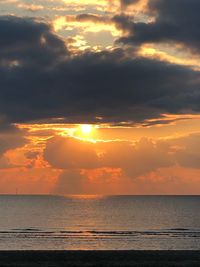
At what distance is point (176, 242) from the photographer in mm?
76188

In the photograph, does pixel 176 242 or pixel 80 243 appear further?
pixel 176 242
